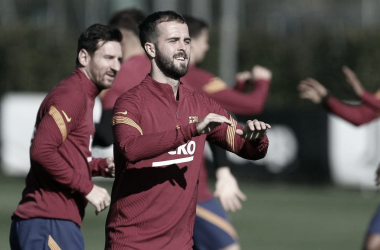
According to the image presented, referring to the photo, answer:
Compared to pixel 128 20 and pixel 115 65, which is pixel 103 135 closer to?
pixel 115 65

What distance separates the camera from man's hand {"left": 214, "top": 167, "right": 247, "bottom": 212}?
23.1 ft

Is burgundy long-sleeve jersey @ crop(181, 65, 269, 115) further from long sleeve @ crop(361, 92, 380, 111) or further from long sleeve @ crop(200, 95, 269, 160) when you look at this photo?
long sleeve @ crop(200, 95, 269, 160)

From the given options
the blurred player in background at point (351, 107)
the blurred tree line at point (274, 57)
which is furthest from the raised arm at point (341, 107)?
the blurred tree line at point (274, 57)

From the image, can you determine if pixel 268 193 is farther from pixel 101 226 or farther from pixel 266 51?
pixel 266 51

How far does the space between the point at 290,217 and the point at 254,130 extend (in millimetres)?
9407

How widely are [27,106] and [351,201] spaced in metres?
7.33

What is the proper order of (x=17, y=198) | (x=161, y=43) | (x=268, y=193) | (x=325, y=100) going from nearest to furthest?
(x=161, y=43) < (x=325, y=100) < (x=17, y=198) < (x=268, y=193)

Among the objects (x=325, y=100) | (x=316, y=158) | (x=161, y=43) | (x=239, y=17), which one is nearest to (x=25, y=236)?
(x=161, y=43)

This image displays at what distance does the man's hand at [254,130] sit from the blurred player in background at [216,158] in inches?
74.6

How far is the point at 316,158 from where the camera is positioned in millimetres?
18250

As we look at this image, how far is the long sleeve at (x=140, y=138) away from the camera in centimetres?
508

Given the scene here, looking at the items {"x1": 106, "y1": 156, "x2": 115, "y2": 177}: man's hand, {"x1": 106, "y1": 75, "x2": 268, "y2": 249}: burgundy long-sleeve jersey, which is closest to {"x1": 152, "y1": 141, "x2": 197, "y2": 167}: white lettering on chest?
{"x1": 106, "y1": 75, "x2": 268, "y2": 249}: burgundy long-sleeve jersey

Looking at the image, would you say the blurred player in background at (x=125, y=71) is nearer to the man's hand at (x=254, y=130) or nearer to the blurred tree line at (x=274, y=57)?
the man's hand at (x=254, y=130)

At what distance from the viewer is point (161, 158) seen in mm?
5527
